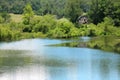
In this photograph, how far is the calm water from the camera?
28458mm

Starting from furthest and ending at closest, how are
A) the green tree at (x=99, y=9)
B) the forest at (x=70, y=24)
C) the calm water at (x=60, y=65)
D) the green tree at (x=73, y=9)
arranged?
the green tree at (x=73, y=9) → the green tree at (x=99, y=9) → the forest at (x=70, y=24) → the calm water at (x=60, y=65)

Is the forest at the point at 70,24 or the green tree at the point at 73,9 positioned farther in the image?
the green tree at the point at 73,9

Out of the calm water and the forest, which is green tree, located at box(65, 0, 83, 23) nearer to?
the forest

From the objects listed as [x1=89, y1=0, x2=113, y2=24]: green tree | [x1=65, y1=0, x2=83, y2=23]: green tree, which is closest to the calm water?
[x1=89, y1=0, x2=113, y2=24]: green tree

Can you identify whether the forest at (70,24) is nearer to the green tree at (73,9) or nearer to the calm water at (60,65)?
the green tree at (73,9)

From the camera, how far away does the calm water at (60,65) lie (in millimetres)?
28458

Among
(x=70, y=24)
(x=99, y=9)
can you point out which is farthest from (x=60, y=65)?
(x=99, y=9)

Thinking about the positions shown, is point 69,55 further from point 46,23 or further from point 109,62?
point 46,23

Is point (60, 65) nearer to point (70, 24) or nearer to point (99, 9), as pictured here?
point (70, 24)

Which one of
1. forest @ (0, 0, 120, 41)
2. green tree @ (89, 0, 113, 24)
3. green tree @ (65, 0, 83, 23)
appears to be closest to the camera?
A: forest @ (0, 0, 120, 41)

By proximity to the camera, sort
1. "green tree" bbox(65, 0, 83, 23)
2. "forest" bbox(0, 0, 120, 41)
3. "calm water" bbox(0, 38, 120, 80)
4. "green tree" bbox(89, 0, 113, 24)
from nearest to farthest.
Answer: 1. "calm water" bbox(0, 38, 120, 80)
2. "forest" bbox(0, 0, 120, 41)
3. "green tree" bbox(89, 0, 113, 24)
4. "green tree" bbox(65, 0, 83, 23)

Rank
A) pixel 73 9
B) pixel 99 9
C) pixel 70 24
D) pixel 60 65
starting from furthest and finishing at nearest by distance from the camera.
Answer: pixel 73 9 < pixel 99 9 < pixel 70 24 < pixel 60 65

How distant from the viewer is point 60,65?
33.7 metres

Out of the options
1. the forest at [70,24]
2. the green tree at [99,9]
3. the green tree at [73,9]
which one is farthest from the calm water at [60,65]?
the green tree at [73,9]
